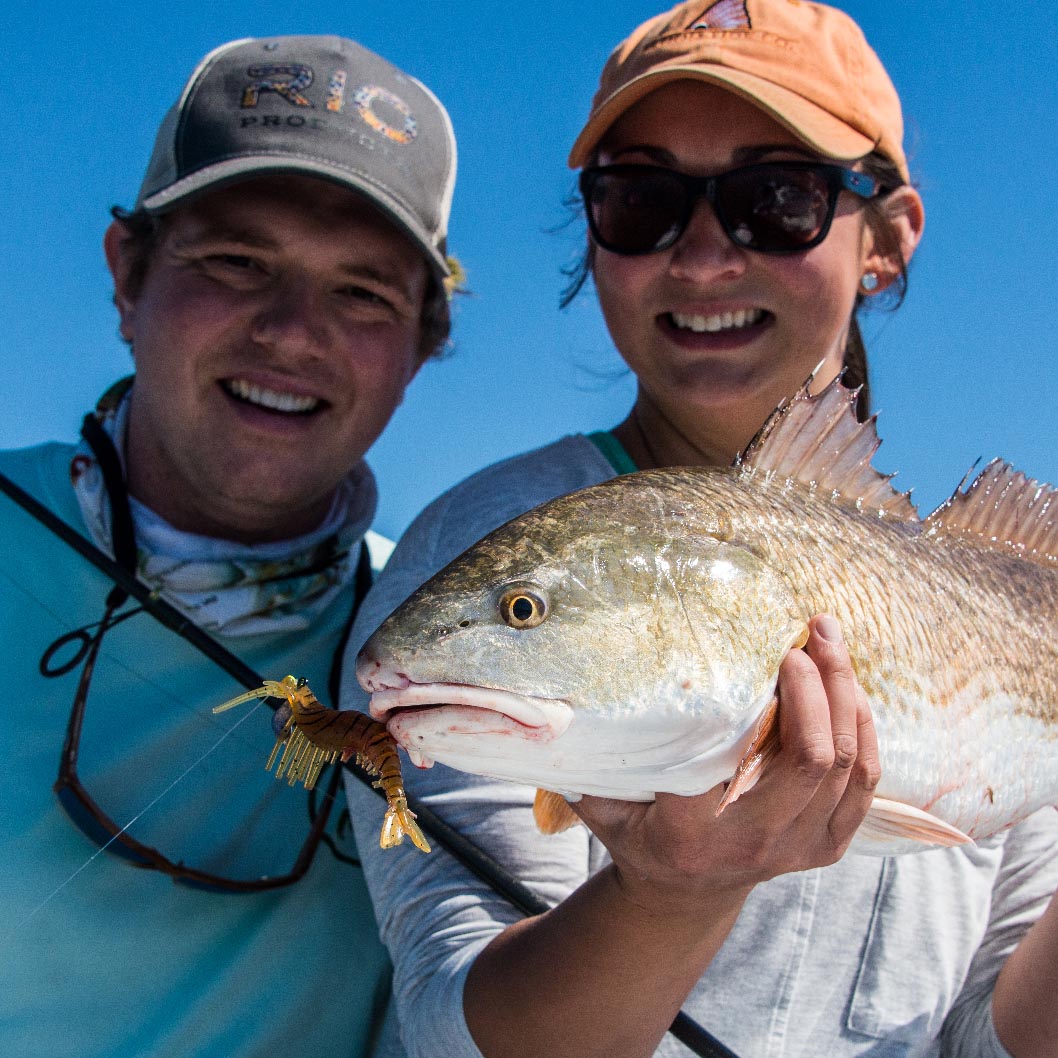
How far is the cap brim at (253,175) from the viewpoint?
11.0 ft

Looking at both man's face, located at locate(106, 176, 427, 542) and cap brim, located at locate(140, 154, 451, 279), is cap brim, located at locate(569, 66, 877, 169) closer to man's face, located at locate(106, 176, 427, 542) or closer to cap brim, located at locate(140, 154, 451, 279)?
cap brim, located at locate(140, 154, 451, 279)

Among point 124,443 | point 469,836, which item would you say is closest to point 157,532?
point 124,443

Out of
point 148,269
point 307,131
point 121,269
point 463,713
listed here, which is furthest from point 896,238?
point 121,269

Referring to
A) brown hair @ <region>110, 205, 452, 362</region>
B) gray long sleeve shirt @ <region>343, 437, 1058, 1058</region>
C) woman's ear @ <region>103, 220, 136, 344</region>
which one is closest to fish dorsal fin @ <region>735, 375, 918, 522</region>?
gray long sleeve shirt @ <region>343, 437, 1058, 1058</region>

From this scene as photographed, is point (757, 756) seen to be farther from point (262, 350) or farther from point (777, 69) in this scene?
point (262, 350)

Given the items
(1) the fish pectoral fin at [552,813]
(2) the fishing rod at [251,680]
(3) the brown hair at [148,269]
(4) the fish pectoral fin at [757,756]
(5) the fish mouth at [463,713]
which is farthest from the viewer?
(3) the brown hair at [148,269]

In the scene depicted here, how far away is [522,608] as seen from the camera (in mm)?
1746

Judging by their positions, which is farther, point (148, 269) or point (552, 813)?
point (148, 269)

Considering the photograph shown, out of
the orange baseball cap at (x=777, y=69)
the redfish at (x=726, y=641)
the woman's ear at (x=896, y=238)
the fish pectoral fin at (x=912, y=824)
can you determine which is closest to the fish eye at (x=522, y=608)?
the redfish at (x=726, y=641)

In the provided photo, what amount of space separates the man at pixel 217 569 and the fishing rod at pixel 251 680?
3 centimetres

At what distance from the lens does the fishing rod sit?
230 cm

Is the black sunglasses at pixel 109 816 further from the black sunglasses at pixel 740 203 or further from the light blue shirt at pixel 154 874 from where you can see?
the black sunglasses at pixel 740 203

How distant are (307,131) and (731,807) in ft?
8.69

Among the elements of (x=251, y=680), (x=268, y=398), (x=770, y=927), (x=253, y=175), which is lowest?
(x=770, y=927)
